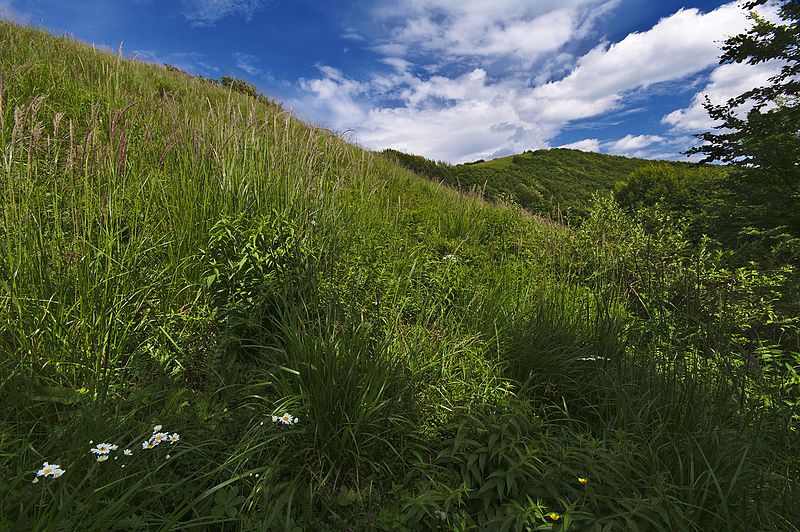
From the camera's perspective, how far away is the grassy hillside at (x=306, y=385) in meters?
1.30

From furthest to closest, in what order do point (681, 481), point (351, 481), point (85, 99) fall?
point (85, 99) → point (351, 481) → point (681, 481)

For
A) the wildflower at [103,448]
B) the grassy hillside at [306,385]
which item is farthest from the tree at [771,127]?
the wildflower at [103,448]

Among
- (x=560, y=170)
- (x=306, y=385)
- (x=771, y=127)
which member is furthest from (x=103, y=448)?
(x=560, y=170)

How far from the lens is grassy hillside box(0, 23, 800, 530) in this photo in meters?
1.30

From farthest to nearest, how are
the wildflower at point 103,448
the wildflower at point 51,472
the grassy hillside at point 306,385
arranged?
the grassy hillside at point 306,385
the wildflower at point 103,448
the wildflower at point 51,472

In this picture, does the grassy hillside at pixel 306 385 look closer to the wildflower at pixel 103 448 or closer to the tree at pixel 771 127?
the wildflower at pixel 103 448

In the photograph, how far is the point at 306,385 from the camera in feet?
5.74

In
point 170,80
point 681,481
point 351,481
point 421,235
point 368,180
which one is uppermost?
point 170,80

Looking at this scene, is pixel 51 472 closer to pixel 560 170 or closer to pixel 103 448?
pixel 103 448

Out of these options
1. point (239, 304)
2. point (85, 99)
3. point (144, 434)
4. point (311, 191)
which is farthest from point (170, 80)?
point (144, 434)

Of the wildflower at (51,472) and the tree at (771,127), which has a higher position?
the tree at (771,127)

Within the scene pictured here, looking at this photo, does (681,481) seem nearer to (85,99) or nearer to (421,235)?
(421,235)

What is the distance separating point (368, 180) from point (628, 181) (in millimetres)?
9179

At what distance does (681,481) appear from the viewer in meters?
1.46
